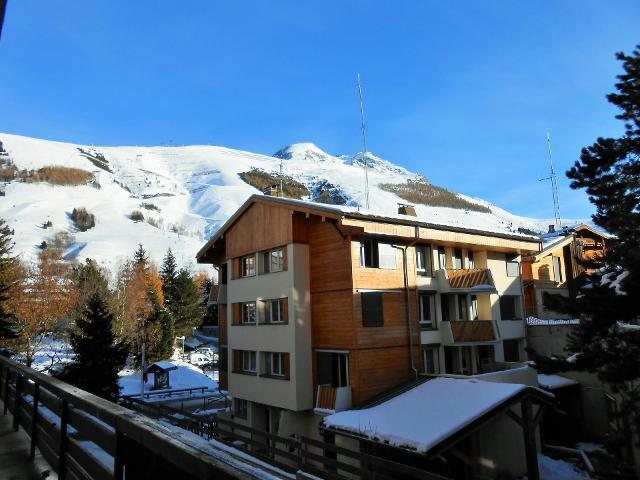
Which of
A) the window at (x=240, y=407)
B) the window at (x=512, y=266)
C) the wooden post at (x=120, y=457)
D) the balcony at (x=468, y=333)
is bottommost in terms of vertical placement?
the window at (x=240, y=407)

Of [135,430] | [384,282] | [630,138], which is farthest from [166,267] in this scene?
[135,430]

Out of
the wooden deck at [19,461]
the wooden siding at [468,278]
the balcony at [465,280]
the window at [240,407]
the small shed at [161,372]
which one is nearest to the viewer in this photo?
the wooden deck at [19,461]

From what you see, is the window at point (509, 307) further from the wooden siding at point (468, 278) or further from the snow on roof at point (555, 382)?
the wooden siding at point (468, 278)

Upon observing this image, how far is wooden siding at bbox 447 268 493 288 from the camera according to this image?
24453 mm

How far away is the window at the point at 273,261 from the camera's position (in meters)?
23.9

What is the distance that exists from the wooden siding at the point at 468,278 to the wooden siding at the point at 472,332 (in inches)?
78.4

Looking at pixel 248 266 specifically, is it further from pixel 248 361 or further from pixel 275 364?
pixel 275 364

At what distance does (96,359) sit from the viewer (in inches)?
1055

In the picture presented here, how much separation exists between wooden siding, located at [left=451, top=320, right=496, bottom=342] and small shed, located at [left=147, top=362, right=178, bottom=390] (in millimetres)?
29031

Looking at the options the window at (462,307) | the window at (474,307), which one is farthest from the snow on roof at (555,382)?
the window at (462,307)

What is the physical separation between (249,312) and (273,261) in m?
3.70

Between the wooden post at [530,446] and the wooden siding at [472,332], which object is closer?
the wooden post at [530,446]

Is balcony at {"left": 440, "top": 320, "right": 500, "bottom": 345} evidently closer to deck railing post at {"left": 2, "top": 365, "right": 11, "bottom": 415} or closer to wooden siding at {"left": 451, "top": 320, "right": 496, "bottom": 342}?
wooden siding at {"left": 451, "top": 320, "right": 496, "bottom": 342}

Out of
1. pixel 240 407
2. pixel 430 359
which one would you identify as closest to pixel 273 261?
pixel 240 407
